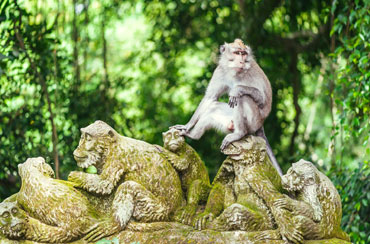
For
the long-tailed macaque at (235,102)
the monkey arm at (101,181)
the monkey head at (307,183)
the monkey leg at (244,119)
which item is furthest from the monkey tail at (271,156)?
Answer: the monkey arm at (101,181)

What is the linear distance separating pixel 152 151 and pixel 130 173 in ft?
0.92

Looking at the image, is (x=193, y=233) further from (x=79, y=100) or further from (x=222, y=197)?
(x=79, y=100)

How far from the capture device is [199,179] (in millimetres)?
4891

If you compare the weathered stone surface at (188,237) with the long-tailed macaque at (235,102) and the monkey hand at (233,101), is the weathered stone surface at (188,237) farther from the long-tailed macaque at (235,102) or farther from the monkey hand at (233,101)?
the monkey hand at (233,101)

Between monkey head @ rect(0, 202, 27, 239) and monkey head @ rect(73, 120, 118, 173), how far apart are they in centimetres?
63

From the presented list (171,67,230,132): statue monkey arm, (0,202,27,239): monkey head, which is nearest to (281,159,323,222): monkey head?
(171,67,230,132): statue monkey arm

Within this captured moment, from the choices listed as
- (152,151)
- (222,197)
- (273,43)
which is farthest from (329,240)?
(273,43)

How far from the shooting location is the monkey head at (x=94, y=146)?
4547 mm

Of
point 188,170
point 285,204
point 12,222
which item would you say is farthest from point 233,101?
point 12,222

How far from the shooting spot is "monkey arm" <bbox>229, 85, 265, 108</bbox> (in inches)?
196

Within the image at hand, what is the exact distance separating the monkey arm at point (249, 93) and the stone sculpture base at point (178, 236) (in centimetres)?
129

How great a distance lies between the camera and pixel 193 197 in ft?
15.4

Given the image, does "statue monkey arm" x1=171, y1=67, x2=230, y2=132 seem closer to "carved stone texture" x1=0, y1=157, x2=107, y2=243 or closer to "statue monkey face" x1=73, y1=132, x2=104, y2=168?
"statue monkey face" x1=73, y1=132, x2=104, y2=168

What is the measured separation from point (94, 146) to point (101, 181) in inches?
11.7
